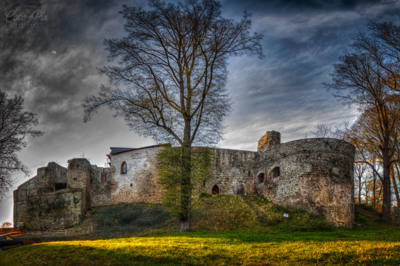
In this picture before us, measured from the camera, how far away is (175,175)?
16.5 metres

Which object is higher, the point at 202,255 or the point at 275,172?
the point at 275,172

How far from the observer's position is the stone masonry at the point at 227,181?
2117 centimetres

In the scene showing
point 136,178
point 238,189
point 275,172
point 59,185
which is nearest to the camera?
point 275,172

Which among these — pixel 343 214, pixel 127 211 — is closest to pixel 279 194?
pixel 343 214

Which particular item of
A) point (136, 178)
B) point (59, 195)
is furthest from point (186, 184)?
point (59, 195)

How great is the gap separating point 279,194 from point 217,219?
676 cm

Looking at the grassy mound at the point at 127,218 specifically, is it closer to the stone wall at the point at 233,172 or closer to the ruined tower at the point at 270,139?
the stone wall at the point at 233,172

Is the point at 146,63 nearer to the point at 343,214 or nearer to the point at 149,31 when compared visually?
the point at 149,31

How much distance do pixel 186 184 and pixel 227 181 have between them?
12.8 meters

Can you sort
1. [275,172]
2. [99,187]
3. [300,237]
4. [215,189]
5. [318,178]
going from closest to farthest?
[300,237] → [318,178] → [275,172] → [215,189] → [99,187]

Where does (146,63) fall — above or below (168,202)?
above

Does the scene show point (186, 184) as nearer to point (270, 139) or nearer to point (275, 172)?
point (275, 172)

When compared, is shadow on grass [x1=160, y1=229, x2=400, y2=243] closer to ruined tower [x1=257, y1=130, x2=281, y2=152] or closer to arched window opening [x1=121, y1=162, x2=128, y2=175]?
ruined tower [x1=257, y1=130, x2=281, y2=152]

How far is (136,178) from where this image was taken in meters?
29.1
